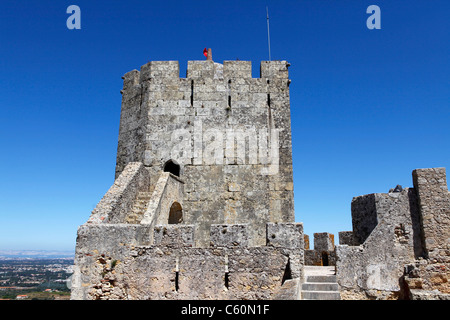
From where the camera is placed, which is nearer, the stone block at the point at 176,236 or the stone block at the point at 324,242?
the stone block at the point at 176,236

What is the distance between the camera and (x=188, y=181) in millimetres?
13641

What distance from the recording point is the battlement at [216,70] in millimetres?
14578

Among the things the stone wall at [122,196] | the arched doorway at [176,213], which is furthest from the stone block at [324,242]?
the stone wall at [122,196]

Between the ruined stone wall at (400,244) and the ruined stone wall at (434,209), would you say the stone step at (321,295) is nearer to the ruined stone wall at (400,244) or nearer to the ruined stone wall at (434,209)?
the ruined stone wall at (400,244)

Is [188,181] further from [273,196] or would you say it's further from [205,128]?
[273,196]

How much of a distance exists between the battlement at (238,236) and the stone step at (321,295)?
109cm

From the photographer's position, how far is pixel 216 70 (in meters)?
14.8

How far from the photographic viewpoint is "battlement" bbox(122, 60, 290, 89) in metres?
14.6

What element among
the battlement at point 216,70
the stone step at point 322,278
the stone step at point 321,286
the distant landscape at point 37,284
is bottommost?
the distant landscape at point 37,284

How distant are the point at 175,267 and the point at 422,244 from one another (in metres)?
7.14

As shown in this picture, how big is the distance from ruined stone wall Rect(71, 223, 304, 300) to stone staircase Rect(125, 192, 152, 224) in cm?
216

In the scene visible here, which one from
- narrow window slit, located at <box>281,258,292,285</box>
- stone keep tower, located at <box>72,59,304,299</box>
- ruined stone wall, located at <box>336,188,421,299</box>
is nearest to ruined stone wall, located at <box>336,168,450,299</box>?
ruined stone wall, located at <box>336,188,421,299</box>
